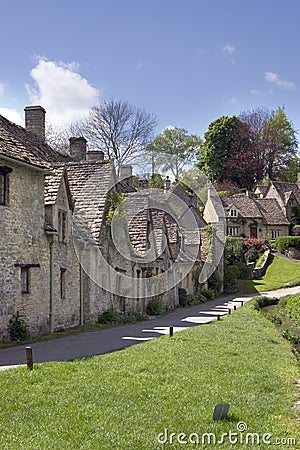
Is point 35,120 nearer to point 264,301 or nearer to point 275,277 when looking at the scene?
point 264,301

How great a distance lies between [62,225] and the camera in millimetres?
22984

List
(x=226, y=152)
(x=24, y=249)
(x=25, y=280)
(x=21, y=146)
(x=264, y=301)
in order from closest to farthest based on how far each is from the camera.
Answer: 1. (x=24, y=249)
2. (x=25, y=280)
3. (x=21, y=146)
4. (x=264, y=301)
5. (x=226, y=152)

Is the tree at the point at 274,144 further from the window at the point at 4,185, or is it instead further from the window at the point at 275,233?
the window at the point at 4,185

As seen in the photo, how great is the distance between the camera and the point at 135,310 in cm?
3150

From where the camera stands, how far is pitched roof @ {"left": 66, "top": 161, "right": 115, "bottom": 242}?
27.4 metres

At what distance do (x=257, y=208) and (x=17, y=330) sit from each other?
2389 inches

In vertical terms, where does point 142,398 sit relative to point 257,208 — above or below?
below

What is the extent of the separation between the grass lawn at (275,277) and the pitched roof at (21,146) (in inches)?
→ 1233

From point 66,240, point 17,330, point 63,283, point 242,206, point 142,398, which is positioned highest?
point 242,206

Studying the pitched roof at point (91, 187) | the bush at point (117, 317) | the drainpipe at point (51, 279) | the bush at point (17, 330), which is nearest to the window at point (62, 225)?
the drainpipe at point (51, 279)

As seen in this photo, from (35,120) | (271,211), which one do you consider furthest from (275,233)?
(35,120)

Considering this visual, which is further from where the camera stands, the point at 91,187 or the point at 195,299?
the point at 195,299

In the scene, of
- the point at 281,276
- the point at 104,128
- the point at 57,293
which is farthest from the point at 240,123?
the point at 57,293

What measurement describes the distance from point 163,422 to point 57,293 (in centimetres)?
1330
